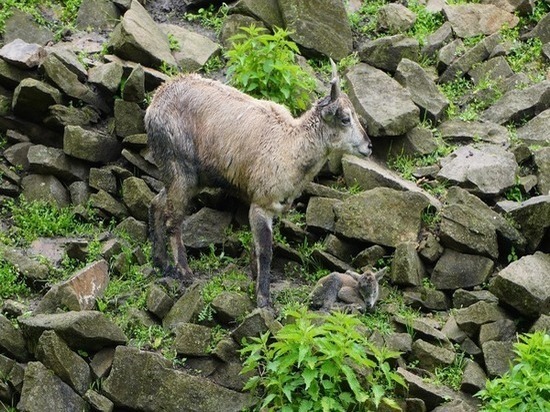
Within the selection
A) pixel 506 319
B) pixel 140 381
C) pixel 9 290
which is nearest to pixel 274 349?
pixel 140 381

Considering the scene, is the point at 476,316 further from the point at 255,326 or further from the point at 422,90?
the point at 422,90

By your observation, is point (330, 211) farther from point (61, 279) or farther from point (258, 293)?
point (61, 279)

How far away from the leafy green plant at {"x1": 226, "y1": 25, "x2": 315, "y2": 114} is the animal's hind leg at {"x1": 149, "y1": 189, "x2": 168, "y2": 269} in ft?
5.36

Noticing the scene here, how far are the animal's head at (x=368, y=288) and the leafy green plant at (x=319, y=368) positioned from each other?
43.9 inches

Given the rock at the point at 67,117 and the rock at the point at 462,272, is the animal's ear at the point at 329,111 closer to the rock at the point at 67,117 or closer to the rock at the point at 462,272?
the rock at the point at 462,272

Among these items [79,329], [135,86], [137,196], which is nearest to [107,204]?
[137,196]

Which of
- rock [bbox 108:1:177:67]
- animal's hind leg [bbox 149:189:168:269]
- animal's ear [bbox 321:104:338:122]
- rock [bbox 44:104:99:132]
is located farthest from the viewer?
rock [bbox 108:1:177:67]

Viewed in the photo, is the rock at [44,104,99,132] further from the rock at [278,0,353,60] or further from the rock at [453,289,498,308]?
the rock at [453,289,498,308]

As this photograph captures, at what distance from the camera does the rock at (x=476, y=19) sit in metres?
14.5

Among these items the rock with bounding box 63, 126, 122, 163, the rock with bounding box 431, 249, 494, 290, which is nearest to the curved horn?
the rock with bounding box 431, 249, 494, 290

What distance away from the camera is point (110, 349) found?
988 cm

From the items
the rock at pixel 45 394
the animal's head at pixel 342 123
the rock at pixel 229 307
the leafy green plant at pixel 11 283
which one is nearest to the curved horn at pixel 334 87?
the animal's head at pixel 342 123

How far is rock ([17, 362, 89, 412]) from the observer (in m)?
9.38

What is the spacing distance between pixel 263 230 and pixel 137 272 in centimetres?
138
